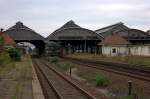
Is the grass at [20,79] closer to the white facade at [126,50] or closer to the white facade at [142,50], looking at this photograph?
the white facade at [142,50]

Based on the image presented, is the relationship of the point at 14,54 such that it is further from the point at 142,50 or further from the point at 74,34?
the point at 74,34

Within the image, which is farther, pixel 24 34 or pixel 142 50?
pixel 24 34

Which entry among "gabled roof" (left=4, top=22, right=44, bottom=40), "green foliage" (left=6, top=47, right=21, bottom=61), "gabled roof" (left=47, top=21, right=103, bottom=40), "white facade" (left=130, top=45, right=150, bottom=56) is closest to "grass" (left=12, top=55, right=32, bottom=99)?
"green foliage" (left=6, top=47, right=21, bottom=61)

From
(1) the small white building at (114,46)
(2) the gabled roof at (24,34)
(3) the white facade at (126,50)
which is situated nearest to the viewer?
(3) the white facade at (126,50)

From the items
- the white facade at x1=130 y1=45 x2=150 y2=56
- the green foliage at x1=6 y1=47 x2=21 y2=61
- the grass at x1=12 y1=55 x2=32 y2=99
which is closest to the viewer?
the grass at x1=12 y1=55 x2=32 y2=99

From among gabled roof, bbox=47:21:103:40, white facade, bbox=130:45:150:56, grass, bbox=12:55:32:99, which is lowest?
grass, bbox=12:55:32:99

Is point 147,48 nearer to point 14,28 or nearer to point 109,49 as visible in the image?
Result: point 109,49

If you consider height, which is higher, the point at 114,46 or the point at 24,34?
the point at 24,34

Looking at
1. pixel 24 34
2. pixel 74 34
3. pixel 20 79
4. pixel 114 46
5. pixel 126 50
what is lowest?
pixel 20 79

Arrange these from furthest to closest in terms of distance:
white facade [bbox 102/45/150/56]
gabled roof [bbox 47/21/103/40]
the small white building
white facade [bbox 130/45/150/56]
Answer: gabled roof [bbox 47/21/103/40] → the small white building → white facade [bbox 102/45/150/56] → white facade [bbox 130/45/150/56]

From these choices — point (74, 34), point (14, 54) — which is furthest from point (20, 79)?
point (74, 34)

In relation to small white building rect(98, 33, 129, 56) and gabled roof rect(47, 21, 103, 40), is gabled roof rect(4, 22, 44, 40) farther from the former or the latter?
small white building rect(98, 33, 129, 56)

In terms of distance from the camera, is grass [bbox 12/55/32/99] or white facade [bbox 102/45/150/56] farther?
white facade [bbox 102/45/150/56]

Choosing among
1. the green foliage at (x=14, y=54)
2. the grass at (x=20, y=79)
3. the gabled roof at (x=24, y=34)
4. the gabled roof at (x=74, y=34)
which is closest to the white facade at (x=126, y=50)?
the gabled roof at (x=74, y=34)
